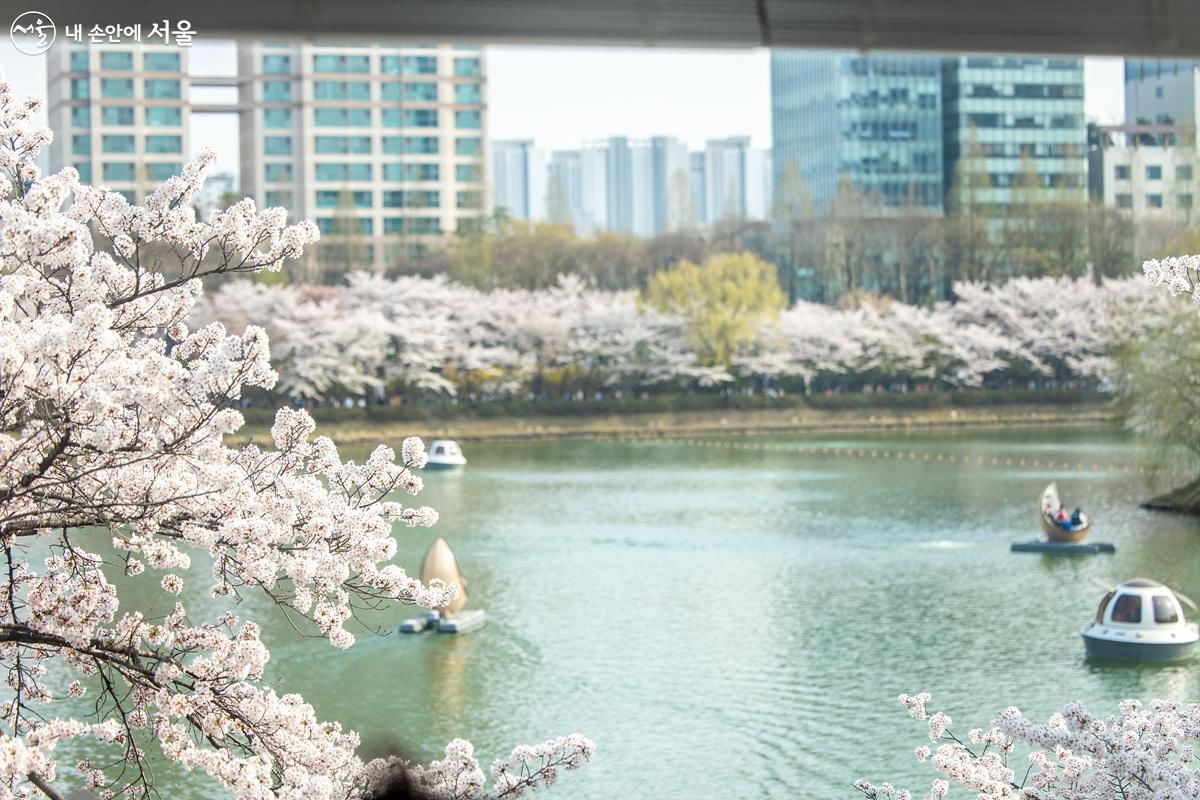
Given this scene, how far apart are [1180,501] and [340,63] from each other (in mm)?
44179

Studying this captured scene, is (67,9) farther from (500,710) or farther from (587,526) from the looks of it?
(587,526)

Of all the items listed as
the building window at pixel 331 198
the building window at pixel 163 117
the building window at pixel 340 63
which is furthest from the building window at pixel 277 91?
the building window at pixel 163 117

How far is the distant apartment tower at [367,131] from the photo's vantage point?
2322 inches

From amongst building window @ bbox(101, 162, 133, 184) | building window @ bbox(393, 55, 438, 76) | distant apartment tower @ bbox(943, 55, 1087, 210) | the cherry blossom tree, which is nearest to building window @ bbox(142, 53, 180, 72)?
building window @ bbox(101, 162, 133, 184)

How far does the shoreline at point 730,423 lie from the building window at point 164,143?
2262 centimetres

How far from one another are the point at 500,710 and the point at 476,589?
192 inches

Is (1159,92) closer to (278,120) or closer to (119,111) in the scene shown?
→ (278,120)

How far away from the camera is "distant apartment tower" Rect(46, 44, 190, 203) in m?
54.5

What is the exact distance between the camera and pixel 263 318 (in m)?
37.9

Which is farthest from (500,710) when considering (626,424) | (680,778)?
(626,424)

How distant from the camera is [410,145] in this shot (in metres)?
61.1

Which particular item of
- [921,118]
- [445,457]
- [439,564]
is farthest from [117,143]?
[439,564]

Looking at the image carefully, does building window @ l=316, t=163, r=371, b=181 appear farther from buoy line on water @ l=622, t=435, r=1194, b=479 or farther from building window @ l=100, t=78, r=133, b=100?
buoy line on water @ l=622, t=435, r=1194, b=479

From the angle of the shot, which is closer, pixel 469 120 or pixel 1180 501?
pixel 1180 501
